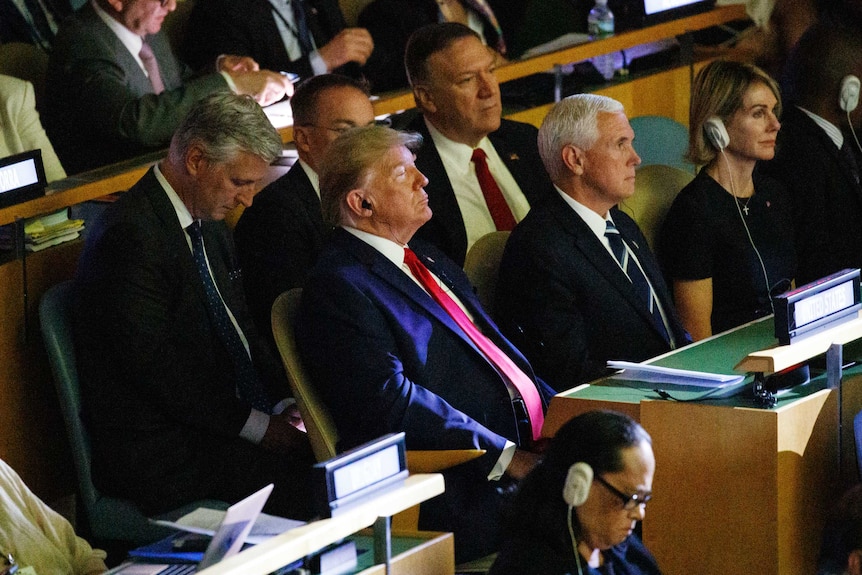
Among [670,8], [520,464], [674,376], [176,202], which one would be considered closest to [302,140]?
[176,202]

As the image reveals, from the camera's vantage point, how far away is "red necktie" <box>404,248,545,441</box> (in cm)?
299

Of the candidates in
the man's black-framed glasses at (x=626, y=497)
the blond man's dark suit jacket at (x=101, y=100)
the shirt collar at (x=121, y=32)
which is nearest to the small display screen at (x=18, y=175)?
the blond man's dark suit jacket at (x=101, y=100)

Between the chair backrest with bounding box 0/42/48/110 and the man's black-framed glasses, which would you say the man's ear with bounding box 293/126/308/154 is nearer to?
the chair backrest with bounding box 0/42/48/110

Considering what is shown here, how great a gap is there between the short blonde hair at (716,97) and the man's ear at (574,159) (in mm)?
445

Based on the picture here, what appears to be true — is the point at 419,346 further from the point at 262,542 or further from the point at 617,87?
the point at 617,87

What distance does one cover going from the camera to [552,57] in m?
4.73

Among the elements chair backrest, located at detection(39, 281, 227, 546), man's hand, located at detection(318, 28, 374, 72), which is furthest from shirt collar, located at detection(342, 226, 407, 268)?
man's hand, located at detection(318, 28, 374, 72)

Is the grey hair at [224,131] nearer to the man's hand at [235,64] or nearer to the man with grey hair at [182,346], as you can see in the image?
the man with grey hair at [182,346]

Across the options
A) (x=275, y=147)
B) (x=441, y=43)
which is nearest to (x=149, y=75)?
(x=441, y=43)

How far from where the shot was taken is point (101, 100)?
12.7 feet

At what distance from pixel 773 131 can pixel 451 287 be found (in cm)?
104

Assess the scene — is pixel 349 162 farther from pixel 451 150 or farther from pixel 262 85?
pixel 262 85

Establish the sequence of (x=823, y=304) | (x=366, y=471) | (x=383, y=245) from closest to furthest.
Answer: (x=366, y=471) → (x=823, y=304) → (x=383, y=245)

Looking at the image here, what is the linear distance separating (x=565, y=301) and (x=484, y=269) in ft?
1.00
